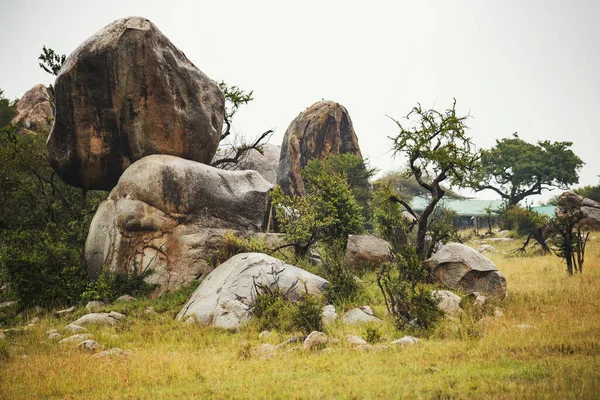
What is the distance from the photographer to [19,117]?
1152 inches

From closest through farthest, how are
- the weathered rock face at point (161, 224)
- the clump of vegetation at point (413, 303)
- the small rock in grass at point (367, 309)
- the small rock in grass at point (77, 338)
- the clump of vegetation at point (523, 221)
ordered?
the small rock in grass at point (77, 338) < the clump of vegetation at point (413, 303) < the small rock in grass at point (367, 309) < the weathered rock face at point (161, 224) < the clump of vegetation at point (523, 221)

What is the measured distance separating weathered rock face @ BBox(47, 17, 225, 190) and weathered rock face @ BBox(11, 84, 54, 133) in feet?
51.1

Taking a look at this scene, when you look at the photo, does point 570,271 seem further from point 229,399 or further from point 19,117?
point 19,117

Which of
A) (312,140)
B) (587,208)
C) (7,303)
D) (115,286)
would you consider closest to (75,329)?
(115,286)

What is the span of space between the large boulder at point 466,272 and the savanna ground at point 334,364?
169cm

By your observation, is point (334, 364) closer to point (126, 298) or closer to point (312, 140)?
point (126, 298)

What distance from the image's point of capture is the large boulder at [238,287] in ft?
35.0

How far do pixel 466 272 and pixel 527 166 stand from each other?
41.1m

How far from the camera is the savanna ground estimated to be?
5426mm

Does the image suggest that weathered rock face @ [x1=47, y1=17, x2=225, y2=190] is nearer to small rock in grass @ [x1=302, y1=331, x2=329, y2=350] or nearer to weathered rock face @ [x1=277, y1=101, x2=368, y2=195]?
small rock in grass @ [x1=302, y1=331, x2=329, y2=350]

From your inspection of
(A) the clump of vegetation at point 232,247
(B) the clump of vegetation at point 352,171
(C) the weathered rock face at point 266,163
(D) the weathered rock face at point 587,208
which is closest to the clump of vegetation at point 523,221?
(D) the weathered rock face at point 587,208

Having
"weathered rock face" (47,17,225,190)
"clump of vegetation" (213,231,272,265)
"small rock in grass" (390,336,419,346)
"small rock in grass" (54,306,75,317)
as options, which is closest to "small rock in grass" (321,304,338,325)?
"small rock in grass" (390,336,419,346)

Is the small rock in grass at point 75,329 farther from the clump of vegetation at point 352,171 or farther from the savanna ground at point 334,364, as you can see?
the clump of vegetation at point 352,171

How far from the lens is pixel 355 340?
8.17 m
